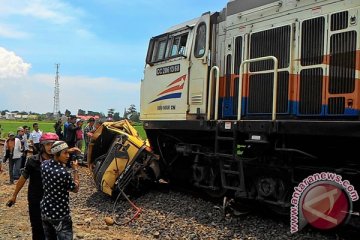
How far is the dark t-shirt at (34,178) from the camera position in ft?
19.0

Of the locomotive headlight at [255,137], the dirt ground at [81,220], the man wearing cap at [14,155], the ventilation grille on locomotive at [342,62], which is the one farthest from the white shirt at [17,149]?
the ventilation grille on locomotive at [342,62]

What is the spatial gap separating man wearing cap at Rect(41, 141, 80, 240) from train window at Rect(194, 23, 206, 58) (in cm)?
473

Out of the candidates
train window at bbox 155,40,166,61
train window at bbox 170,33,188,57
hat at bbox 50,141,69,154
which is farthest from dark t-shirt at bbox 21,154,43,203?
train window at bbox 155,40,166,61

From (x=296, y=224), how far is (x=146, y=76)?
5627 mm

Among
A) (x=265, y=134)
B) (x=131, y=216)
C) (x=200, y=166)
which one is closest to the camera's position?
(x=265, y=134)

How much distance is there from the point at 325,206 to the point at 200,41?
449 centimetres

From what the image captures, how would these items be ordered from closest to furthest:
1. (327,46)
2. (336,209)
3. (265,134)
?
1. (336,209)
2. (327,46)
3. (265,134)

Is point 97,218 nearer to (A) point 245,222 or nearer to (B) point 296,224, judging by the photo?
(A) point 245,222

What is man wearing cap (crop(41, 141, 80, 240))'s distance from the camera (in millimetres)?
5094

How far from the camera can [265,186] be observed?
7648 mm

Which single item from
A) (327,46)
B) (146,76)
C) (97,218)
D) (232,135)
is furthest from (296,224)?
(146,76)

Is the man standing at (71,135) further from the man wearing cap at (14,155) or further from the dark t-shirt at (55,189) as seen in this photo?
the dark t-shirt at (55,189)

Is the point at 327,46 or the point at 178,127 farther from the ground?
the point at 327,46

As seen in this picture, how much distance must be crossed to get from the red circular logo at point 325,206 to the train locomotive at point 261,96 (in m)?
0.33
